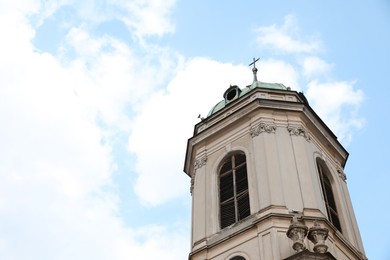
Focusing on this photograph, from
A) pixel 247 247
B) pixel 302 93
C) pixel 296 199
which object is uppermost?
pixel 302 93

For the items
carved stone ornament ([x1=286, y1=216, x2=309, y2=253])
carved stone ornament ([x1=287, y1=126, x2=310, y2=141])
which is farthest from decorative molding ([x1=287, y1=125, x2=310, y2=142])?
carved stone ornament ([x1=286, y1=216, x2=309, y2=253])

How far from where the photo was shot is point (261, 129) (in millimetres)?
30938

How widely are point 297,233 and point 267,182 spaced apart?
14.3 ft

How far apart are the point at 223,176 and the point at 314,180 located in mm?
4372

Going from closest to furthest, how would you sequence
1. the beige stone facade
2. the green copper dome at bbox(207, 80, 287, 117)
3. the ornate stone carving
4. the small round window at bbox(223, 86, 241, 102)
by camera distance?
1. the ornate stone carving
2. the beige stone facade
3. the green copper dome at bbox(207, 80, 287, 117)
4. the small round window at bbox(223, 86, 241, 102)

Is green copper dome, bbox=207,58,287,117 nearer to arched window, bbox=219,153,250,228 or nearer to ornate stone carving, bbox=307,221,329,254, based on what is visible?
arched window, bbox=219,153,250,228

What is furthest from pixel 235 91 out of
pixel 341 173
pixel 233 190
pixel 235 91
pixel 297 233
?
pixel 297 233

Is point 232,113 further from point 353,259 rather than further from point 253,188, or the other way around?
point 353,259

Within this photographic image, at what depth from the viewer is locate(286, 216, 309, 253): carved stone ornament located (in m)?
24.0

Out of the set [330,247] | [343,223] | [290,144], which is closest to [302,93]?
[290,144]

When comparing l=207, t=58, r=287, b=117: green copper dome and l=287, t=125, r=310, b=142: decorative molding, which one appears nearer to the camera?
l=287, t=125, r=310, b=142: decorative molding

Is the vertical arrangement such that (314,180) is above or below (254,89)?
below

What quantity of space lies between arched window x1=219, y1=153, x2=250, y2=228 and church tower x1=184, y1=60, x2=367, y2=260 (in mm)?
47

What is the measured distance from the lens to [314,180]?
95.1ft
